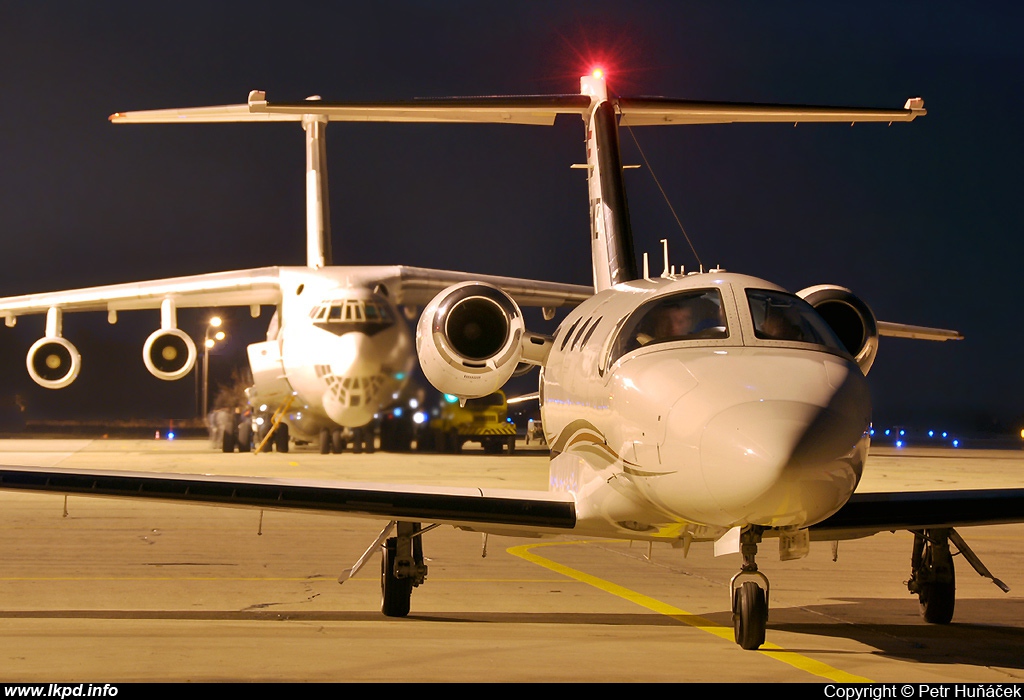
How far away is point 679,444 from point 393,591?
293cm

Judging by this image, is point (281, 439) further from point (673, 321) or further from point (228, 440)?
point (673, 321)

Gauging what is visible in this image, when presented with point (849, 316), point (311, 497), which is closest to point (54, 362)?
point (311, 497)

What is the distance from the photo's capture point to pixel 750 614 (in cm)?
693

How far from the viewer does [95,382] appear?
94562mm

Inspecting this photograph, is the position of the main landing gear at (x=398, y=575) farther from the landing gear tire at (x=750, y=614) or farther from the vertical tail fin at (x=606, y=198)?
the vertical tail fin at (x=606, y=198)

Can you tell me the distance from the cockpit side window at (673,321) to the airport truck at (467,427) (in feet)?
92.7

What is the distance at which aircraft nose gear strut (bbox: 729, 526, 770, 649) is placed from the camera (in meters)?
6.89

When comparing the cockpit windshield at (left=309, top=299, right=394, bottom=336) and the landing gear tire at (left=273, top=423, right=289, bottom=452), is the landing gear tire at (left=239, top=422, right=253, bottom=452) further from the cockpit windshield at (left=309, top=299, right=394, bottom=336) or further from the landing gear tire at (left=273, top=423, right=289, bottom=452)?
the cockpit windshield at (left=309, top=299, right=394, bottom=336)

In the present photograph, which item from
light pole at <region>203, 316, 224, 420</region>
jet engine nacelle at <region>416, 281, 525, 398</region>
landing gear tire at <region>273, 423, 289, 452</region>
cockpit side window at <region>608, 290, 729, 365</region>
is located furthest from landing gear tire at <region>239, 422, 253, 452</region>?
cockpit side window at <region>608, 290, 729, 365</region>

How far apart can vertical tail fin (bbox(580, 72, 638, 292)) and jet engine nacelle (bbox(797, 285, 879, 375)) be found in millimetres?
2543

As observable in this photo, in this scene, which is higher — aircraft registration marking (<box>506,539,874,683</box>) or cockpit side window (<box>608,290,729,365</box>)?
cockpit side window (<box>608,290,729,365</box>)

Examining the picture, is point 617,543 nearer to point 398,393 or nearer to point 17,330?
point 398,393

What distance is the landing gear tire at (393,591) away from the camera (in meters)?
8.54

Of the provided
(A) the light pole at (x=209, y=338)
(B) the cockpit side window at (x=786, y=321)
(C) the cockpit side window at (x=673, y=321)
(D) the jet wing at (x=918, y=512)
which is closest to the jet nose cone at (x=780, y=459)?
(B) the cockpit side window at (x=786, y=321)
